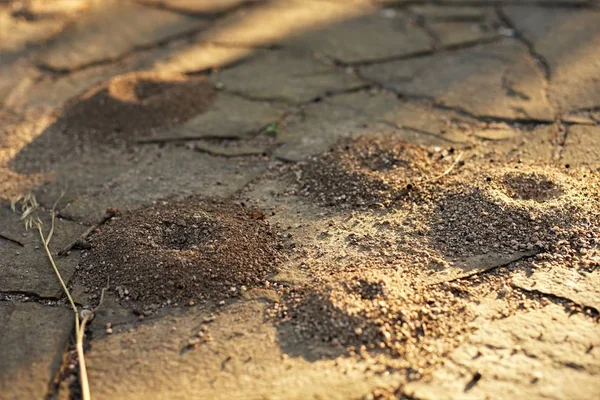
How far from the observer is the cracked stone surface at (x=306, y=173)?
6.59 ft

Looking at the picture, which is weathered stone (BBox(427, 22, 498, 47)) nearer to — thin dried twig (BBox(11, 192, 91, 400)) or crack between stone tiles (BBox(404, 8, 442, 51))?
crack between stone tiles (BBox(404, 8, 442, 51))

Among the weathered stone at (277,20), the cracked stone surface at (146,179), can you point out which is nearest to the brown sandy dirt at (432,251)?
the cracked stone surface at (146,179)

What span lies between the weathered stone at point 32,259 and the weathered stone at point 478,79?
175 centimetres

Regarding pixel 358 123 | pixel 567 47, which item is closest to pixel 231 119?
pixel 358 123

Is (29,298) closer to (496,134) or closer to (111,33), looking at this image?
(496,134)

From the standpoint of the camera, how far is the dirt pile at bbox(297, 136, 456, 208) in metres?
2.71

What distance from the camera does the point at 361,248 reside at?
2449 mm

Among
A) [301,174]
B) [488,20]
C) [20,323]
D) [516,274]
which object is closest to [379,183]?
[301,174]

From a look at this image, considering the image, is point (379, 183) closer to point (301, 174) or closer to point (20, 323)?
point (301, 174)

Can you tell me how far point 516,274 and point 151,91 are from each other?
2.07m

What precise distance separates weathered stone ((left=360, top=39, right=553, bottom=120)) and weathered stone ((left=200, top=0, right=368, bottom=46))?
25.8 inches

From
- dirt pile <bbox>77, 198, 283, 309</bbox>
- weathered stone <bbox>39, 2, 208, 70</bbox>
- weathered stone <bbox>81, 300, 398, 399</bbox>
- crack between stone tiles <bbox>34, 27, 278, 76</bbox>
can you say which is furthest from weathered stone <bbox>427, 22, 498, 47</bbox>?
weathered stone <bbox>81, 300, 398, 399</bbox>

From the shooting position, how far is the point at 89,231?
8.63 feet

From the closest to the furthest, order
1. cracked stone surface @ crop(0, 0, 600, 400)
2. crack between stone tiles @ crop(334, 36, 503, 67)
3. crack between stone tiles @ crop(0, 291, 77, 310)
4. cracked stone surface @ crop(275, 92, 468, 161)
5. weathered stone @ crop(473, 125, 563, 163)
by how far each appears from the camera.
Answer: cracked stone surface @ crop(0, 0, 600, 400)
crack between stone tiles @ crop(0, 291, 77, 310)
weathered stone @ crop(473, 125, 563, 163)
cracked stone surface @ crop(275, 92, 468, 161)
crack between stone tiles @ crop(334, 36, 503, 67)
